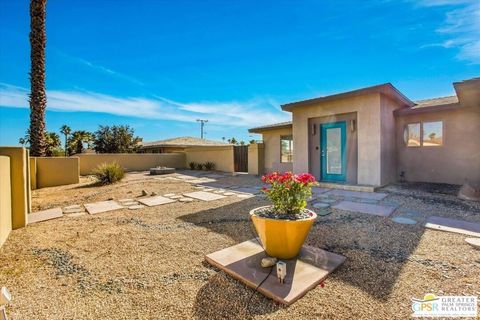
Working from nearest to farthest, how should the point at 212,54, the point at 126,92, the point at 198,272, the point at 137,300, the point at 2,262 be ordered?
the point at 137,300
the point at 198,272
the point at 2,262
the point at 212,54
the point at 126,92

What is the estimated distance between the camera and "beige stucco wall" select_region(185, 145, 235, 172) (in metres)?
15.5

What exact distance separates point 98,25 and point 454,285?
517 inches

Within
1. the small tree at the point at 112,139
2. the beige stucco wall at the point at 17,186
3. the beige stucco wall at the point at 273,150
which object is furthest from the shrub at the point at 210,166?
the beige stucco wall at the point at 17,186

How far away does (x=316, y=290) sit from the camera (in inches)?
88.7

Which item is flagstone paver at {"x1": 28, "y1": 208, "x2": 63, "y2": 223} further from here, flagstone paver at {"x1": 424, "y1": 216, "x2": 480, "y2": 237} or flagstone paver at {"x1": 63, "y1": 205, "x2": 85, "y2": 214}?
flagstone paver at {"x1": 424, "y1": 216, "x2": 480, "y2": 237}

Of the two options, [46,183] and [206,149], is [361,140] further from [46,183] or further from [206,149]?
[46,183]

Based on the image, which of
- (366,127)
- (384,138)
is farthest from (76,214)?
(384,138)

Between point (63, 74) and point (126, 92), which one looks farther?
point (126, 92)

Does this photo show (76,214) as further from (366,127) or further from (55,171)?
(366,127)

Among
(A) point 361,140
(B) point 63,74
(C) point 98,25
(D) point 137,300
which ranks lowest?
(D) point 137,300

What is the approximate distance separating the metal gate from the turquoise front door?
21.4 feet

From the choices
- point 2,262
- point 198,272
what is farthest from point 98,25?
point 198,272

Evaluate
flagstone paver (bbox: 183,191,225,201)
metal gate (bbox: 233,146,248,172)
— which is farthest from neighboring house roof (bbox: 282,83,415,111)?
metal gate (bbox: 233,146,248,172)

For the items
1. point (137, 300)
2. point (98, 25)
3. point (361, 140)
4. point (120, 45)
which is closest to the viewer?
point (137, 300)
